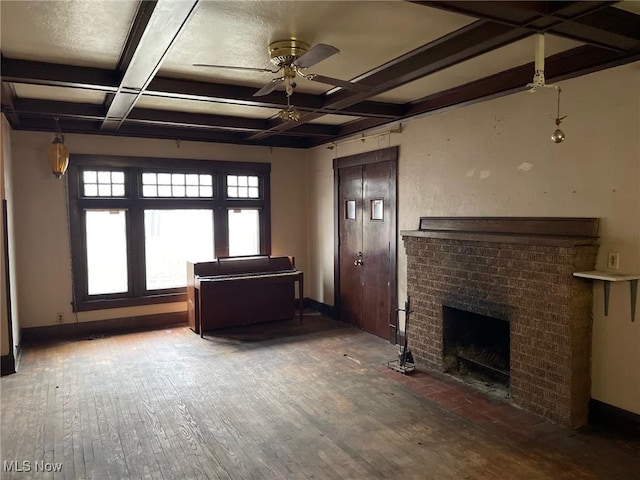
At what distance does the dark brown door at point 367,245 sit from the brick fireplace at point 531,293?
1.02 m

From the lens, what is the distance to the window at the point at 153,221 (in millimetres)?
5723

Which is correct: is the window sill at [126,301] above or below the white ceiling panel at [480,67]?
below

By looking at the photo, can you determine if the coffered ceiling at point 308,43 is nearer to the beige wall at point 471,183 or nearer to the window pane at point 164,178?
the beige wall at point 471,183

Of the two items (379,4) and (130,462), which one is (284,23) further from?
(130,462)

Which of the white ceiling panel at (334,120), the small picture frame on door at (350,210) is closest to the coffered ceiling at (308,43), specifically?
the white ceiling panel at (334,120)

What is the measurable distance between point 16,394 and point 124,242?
246 cm

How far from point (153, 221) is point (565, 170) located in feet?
16.1

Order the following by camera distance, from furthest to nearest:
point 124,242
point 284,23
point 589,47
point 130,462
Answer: point 124,242 < point 589,47 < point 130,462 < point 284,23

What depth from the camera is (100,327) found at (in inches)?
Result: 229

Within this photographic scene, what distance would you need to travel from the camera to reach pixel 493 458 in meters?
2.85

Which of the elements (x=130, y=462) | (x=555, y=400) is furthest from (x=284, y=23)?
(x=555, y=400)

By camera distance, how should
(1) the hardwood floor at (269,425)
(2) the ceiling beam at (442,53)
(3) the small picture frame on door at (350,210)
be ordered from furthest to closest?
(3) the small picture frame on door at (350,210), (1) the hardwood floor at (269,425), (2) the ceiling beam at (442,53)

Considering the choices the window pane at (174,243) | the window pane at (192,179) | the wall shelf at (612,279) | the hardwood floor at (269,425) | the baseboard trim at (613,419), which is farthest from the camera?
the window pane at (192,179)

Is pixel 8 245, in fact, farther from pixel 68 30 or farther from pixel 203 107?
pixel 68 30
